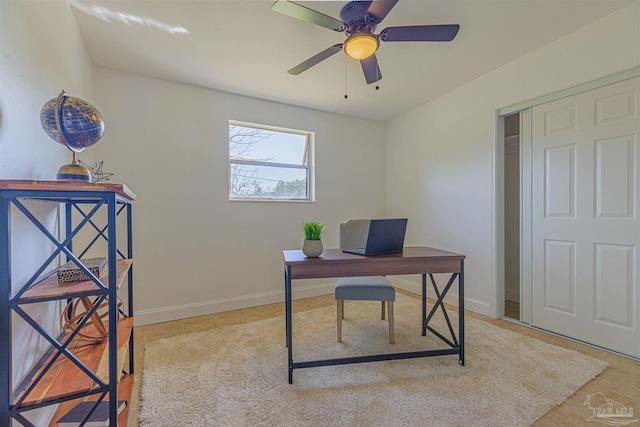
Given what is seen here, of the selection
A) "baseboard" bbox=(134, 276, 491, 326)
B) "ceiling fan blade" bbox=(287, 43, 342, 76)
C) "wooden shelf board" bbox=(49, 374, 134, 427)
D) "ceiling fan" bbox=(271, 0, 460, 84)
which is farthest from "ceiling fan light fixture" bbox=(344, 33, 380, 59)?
"baseboard" bbox=(134, 276, 491, 326)

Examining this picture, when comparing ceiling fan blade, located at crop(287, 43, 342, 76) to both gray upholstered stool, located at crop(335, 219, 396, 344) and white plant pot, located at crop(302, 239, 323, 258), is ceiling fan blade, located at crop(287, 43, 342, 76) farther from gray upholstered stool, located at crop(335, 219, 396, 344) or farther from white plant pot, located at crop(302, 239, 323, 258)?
gray upholstered stool, located at crop(335, 219, 396, 344)

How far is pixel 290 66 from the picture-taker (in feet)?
8.72

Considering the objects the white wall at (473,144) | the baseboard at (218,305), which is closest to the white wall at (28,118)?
the baseboard at (218,305)

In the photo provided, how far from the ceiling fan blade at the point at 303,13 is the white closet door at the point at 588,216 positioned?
217 centimetres

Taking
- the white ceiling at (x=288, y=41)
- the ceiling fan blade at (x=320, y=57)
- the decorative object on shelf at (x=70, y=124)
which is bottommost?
the decorative object on shelf at (x=70, y=124)

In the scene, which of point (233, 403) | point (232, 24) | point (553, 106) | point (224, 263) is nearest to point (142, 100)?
point (232, 24)

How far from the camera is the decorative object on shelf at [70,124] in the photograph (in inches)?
44.5

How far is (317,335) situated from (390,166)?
2.87 metres

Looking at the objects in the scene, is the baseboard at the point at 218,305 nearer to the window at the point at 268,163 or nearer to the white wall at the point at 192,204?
the white wall at the point at 192,204

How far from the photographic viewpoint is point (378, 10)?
1.59m

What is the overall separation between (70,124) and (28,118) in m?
0.29

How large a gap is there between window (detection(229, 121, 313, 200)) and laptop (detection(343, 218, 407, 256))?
1.82 metres

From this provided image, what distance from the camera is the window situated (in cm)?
334

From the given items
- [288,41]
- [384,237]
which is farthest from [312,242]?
[288,41]
